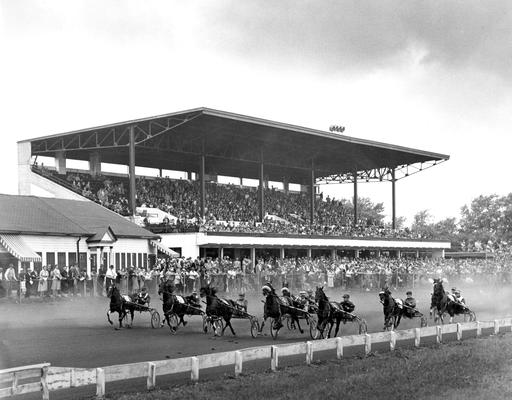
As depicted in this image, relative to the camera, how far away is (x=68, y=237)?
1478 inches

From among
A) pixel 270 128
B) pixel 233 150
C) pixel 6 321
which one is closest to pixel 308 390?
pixel 6 321

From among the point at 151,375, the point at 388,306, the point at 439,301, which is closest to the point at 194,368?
the point at 151,375

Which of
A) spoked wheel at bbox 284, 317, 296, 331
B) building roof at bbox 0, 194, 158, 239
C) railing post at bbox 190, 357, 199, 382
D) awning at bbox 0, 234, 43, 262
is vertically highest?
building roof at bbox 0, 194, 158, 239

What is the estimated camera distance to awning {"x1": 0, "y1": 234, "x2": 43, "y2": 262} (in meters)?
32.6

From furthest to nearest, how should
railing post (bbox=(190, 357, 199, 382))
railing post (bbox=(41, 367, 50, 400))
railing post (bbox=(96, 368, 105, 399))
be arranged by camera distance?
railing post (bbox=(190, 357, 199, 382)) < railing post (bbox=(96, 368, 105, 399)) < railing post (bbox=(41, 367, 50, 400))

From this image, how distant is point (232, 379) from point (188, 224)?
35656 mm

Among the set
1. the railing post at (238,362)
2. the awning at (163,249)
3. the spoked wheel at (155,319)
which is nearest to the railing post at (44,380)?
Result: the railing post at (238,362)

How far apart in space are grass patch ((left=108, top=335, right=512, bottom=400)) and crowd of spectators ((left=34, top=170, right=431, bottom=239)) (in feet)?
108

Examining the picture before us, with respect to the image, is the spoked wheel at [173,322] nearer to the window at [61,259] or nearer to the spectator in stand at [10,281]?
the spectator in stand at [10,281]

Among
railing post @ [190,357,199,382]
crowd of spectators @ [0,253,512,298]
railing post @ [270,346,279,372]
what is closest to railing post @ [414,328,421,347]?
railing post @ [270,346,279,372]

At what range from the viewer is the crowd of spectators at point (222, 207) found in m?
51.1

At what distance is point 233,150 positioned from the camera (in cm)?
6206

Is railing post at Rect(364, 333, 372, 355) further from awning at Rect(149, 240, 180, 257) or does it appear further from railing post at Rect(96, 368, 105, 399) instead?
awning at Rect(149, 240, 180, 257)

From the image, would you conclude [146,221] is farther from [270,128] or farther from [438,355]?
[438,355]
